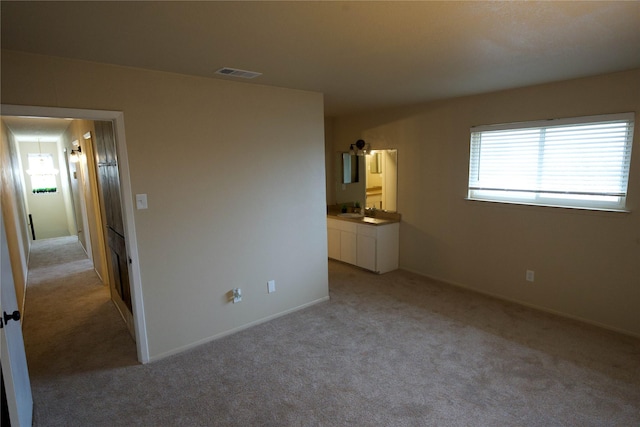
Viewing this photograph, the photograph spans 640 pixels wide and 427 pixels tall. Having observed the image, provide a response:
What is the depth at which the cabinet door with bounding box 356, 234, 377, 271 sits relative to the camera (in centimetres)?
500

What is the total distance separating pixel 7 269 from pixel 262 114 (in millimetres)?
2285

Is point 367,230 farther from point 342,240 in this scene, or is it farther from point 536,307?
point 536,307

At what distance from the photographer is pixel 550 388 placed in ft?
8.10

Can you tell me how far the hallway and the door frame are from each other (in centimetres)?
32

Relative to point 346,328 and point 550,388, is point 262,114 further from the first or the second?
point 550,388

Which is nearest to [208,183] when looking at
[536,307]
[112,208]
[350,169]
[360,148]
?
[112,208]

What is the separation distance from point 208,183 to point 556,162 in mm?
3518

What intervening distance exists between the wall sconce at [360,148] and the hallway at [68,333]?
13.2ft

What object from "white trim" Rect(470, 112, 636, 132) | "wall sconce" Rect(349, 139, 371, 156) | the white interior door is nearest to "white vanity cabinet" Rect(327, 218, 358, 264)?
"wall sconce" Rect(349, 139, 371, 156)

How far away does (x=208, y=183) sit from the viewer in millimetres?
3107

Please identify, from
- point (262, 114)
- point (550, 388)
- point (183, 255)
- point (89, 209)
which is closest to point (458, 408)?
point (550, 388)

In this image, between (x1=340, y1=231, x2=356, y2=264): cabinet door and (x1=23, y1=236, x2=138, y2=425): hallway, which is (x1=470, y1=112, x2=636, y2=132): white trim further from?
(x1=23, y1=236, x2=138, y2=425): hallway

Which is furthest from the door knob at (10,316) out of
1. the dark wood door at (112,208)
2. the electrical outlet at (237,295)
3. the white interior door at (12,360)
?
the electrical outlet at (237,295)

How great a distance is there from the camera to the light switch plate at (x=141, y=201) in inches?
108
